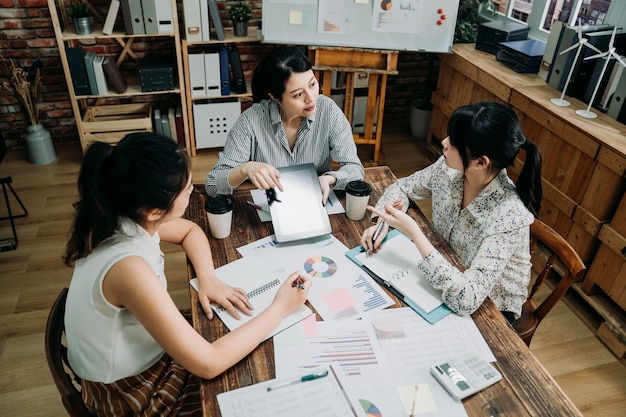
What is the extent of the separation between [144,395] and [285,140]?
3.60 feet

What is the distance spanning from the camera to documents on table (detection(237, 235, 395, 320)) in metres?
1.30

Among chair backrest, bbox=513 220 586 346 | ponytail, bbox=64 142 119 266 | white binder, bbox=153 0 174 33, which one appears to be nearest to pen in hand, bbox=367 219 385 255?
chair backrest, bbox=513 220 586 346

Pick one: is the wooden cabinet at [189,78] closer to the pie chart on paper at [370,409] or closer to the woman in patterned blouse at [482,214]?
the woman in patterned blouse at [482,214]

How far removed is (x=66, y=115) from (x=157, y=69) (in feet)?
3.02

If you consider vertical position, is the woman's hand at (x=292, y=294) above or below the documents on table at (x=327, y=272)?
above

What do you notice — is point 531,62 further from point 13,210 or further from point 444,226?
point 13,210

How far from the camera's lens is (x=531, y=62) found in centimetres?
288

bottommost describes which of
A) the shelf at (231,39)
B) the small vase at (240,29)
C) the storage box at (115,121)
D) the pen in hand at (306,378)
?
the storage box at (115,121)

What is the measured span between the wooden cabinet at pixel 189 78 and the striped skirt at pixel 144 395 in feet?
8.19

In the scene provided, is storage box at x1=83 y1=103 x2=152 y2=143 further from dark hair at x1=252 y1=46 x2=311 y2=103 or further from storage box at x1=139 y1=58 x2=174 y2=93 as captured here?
dark hair at x1=252 y1=46 x2=311 y2=103

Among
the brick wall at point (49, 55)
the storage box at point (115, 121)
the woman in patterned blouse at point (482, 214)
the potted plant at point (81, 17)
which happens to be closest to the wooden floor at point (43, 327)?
the storage box at point (115, 121)

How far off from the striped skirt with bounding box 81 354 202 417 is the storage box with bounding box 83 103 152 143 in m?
2.44

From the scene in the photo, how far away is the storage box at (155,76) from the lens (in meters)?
3.30

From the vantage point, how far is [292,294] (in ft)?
4.10
